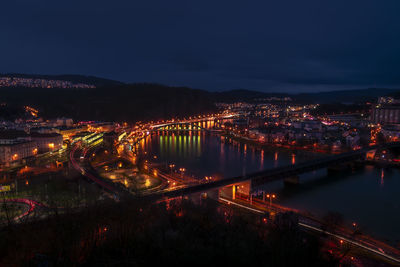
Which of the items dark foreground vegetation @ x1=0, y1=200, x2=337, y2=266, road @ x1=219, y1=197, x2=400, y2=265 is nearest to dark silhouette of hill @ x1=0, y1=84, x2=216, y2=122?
road @ x1=219, y1=197, x2=400, y2=265

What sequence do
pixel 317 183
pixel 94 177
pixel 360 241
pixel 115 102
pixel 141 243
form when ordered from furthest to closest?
pixel 115 102 → pixel 317 183 → pixel 94 177 → pixel 360 241 → pixel 141 243

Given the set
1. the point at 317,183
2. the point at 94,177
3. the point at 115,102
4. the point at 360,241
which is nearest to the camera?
the point at 360,241

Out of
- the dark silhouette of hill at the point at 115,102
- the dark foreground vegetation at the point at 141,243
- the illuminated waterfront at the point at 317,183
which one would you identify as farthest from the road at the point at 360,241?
the dark silhouette of hill at the point at 115,102

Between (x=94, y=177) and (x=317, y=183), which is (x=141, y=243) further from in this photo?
(x=317, y=183)

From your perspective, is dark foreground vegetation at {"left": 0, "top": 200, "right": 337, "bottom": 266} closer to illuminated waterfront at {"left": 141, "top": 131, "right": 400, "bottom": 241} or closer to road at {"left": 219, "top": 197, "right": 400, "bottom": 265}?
road at {"left": 219, "top": 197, "right": 400, "bottom": 265}

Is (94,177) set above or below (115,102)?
below

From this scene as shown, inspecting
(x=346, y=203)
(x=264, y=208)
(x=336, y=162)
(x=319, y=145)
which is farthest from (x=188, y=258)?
(x=319, y=145)

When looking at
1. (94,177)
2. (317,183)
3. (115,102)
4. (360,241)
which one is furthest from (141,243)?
(115,102)

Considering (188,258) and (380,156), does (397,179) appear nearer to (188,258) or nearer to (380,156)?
(380,156)
